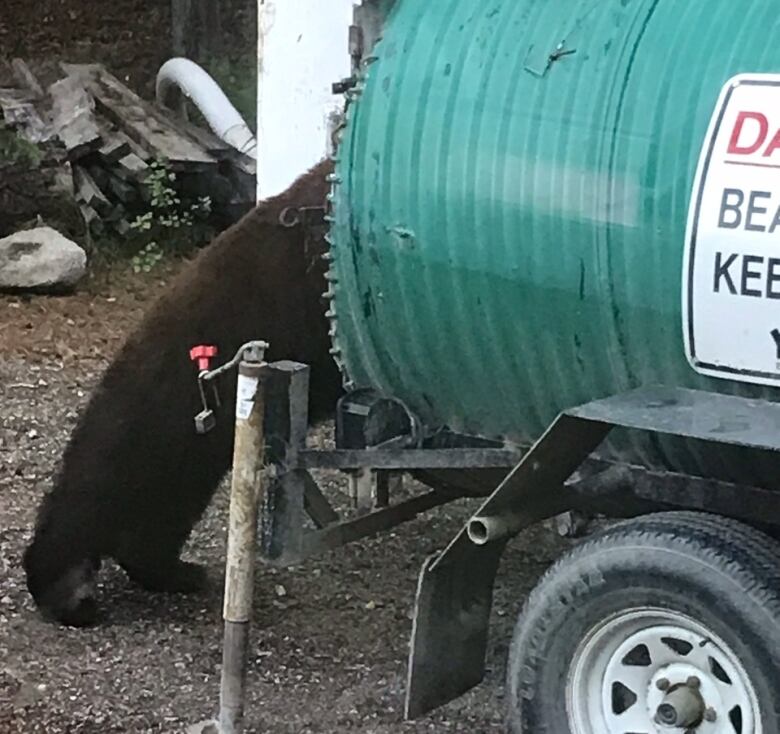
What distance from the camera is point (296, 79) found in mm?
7910

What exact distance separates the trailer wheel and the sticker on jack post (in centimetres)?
86

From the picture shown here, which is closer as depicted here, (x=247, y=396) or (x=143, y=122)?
(x=247, y=396)

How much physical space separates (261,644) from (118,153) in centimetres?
590

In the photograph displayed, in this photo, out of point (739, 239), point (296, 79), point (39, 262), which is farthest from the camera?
point (39, 262)

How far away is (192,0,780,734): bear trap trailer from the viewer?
338 centimetres

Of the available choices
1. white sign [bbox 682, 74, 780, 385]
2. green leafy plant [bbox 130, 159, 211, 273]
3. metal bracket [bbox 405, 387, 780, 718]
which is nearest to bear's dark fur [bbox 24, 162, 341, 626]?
metal bracket [bbox 405, 387, 780, 718]

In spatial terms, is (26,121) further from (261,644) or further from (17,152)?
(261,644)

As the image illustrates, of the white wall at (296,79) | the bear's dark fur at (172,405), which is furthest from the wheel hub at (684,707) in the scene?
the white wall at (296,79)

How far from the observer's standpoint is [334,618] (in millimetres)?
5289

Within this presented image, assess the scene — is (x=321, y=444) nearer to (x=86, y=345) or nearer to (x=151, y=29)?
(x=86, y=345)

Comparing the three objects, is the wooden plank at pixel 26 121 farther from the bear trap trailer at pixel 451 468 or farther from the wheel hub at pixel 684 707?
the wheel hub at pixel 684 707

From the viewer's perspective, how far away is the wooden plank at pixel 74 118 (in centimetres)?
1027

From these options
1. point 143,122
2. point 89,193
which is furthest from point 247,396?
point 143,122

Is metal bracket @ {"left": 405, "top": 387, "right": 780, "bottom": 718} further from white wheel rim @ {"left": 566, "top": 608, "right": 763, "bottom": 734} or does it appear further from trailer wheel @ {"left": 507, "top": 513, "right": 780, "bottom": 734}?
white wheel rim @ {"left": 566, "top": 608, "right": 763, "bottom": 734}
